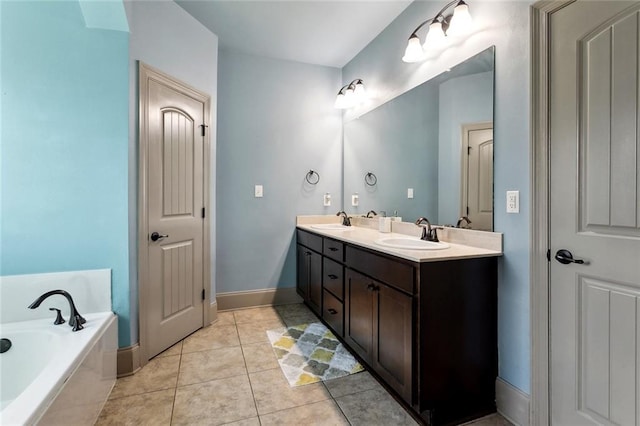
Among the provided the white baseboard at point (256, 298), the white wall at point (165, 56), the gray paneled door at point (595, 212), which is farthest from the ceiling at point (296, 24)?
the white baseboard at point (256, 298)

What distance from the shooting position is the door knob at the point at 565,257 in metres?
1.30

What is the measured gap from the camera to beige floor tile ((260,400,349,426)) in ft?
5.01

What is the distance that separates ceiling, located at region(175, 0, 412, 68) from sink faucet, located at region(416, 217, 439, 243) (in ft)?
5.32

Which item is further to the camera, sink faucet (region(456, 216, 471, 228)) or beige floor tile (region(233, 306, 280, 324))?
beige floor tile (region(233, 306, 280, 324))

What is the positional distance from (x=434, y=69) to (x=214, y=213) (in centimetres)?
212

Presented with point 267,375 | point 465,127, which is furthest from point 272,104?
point 267,375

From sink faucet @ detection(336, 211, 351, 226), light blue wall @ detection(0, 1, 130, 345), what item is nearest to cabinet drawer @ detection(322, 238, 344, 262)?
sink faucet @ detection(336, 211, 351, 226)

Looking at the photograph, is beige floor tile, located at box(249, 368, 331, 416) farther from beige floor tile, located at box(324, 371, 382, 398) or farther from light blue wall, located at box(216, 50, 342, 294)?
light blue wall, located at box(216, 50, 342, 294)

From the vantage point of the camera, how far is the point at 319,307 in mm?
2641

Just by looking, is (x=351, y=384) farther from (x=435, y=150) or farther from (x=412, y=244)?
(x=435, y=150)

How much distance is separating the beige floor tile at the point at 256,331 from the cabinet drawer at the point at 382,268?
1.00 metres

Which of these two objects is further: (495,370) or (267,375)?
(267,375)

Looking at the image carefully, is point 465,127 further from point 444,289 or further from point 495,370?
point 495,370

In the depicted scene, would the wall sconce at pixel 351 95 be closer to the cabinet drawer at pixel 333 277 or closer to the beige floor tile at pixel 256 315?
the cabinet drawer at pixel 333 277
